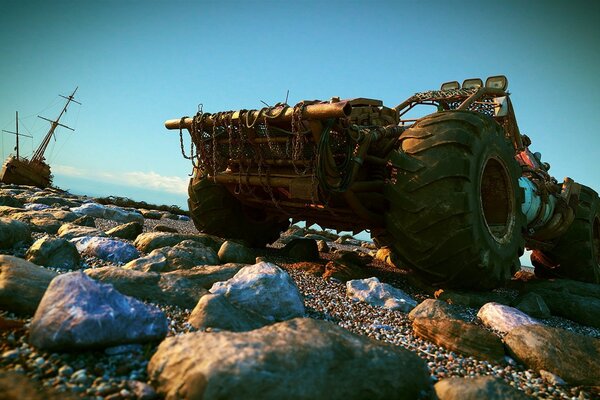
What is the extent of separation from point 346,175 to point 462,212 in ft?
3.71

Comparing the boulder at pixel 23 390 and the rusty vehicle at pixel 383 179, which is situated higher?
the rusty vehicle at pixel 383 179

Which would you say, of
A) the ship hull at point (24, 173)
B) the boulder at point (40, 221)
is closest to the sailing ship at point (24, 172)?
the ship hull at point (24, 173)

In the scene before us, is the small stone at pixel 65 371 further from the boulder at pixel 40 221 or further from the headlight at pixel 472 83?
the headlight at pixel 472 83

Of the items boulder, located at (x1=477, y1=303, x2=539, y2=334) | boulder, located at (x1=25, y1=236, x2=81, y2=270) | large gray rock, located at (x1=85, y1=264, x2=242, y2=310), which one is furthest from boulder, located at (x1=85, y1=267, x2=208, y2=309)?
boulder, located at (x1=477, y1=303, x2=539, y2=334)

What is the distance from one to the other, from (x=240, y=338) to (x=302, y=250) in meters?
4.04

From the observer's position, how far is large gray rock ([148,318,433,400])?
4.27 ft

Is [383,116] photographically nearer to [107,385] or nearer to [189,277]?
[189,277]

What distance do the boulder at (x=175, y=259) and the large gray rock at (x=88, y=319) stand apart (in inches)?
49.7

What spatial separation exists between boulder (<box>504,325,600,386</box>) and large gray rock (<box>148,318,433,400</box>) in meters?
0.97

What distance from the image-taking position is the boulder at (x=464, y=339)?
7.42ft

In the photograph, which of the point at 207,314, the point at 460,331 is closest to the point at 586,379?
the point at 460,331

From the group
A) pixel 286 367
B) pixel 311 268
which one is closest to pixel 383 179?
pixel 311 268

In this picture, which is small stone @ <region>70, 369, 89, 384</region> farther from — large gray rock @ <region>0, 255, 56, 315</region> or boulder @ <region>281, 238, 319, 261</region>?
boulder @ <region>281, 238, 319, 261</region>

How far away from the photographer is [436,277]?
3.61 m
